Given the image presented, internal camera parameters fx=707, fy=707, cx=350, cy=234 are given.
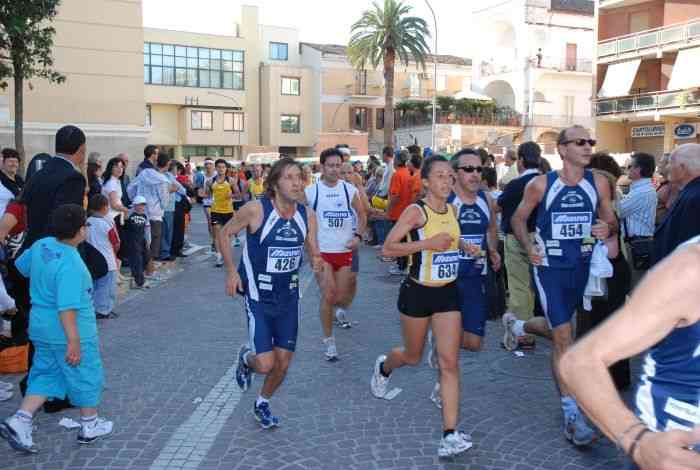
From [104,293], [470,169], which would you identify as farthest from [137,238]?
[470,169]

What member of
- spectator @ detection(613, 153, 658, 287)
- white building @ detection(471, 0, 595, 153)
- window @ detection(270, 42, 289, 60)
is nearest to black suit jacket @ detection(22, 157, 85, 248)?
spectator @ detection(613, 153, 658, 287)

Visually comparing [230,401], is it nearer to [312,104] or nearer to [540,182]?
[540,182]

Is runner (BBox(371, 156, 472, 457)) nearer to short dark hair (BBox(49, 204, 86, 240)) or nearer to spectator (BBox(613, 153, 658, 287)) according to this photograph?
short dark hair (BBox(49, 204, 86, 240))

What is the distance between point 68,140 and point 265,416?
8.41ft

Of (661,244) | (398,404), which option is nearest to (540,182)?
(661,244)

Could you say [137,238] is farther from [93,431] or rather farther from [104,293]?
[93,431]

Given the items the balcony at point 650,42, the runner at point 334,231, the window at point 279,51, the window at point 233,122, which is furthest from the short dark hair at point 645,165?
the window at point 279,51

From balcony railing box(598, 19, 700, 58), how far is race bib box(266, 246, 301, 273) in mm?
32187

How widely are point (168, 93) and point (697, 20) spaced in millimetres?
36725

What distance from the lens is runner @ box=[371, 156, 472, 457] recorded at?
4.65 m

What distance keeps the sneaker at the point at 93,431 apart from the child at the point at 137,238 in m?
6.07

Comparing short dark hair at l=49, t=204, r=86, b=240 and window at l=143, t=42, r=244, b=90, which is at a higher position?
window at l=143, t=42, r=244, b=90

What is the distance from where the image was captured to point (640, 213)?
24.0ft

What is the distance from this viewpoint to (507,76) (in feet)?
172
